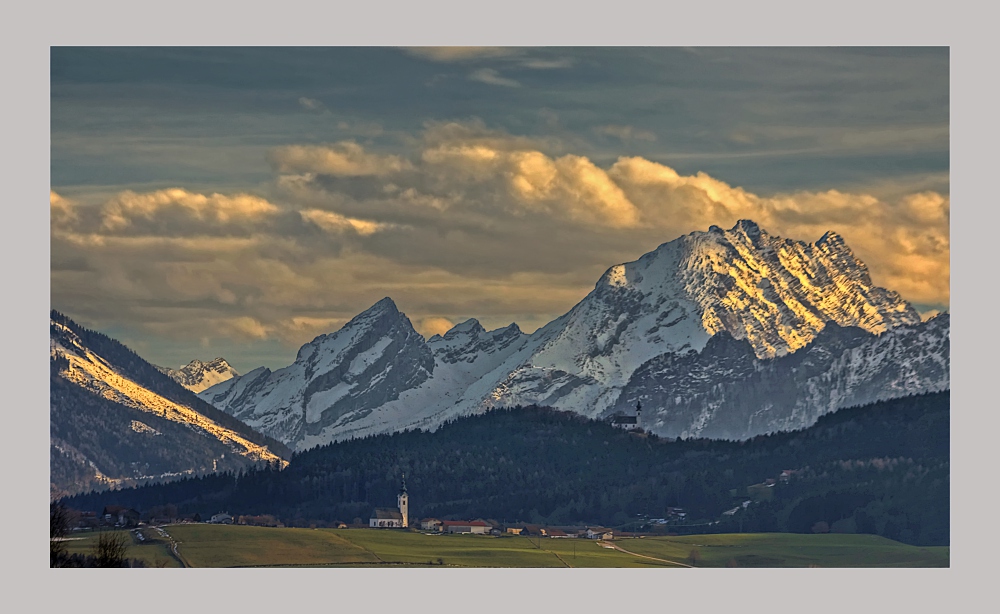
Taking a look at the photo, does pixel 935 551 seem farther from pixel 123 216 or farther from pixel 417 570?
pixel 123 216

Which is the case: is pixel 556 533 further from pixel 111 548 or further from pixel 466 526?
pixel 111 548

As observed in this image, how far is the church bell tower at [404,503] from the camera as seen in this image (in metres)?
178

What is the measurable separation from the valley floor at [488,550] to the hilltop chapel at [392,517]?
43.2 ft

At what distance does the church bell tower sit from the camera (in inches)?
7023

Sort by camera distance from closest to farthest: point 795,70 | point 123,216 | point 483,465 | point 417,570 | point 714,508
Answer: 1. point 417,570
2. point 795,70
3. point 123,216
4. point 714,508
5. point 483,465

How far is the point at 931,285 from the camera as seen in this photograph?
164875 mm

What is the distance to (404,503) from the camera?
18412 cm

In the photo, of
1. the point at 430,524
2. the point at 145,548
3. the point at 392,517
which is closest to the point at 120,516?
the point at 145,548

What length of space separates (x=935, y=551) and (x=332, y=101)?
53181mm

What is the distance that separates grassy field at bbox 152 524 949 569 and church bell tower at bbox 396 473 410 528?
56.2ft

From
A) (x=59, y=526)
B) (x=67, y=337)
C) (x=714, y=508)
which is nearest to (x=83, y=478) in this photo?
(x=67, y=337)

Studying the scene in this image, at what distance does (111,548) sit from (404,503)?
52526 millimetres

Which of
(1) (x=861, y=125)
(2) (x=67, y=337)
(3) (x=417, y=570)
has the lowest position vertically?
(3) (x=417, y=570)

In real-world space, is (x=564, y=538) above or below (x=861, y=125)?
below
